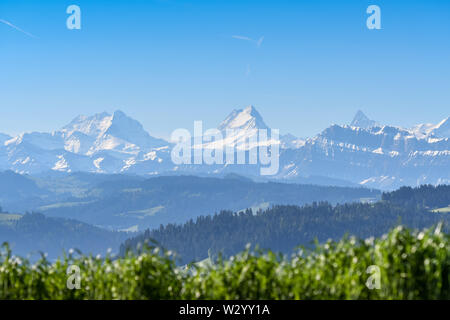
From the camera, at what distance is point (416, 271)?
10.9 m

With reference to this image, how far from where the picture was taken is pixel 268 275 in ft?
39.4

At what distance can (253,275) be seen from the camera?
11953 mm

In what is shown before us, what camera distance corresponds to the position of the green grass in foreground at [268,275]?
1093cm

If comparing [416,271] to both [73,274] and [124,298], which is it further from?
[73,274]

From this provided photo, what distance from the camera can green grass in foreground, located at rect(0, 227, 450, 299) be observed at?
35.9 ft

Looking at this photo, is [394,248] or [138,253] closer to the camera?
[394,248]
